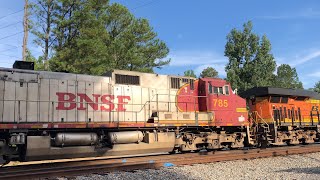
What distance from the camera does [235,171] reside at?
31.7 feet

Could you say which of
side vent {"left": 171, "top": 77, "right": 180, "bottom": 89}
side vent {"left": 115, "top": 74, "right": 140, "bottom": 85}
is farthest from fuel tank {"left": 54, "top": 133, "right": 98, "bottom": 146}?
side vent {"left": 171, "top": 77, "right": 180, "bottom": 89}

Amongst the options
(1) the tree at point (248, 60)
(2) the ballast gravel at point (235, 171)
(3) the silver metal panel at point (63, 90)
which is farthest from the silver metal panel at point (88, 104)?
(1) the tree at point (248, 60)

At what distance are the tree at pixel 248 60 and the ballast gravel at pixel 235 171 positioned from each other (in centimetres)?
2808

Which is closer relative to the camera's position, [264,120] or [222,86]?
[222,86]

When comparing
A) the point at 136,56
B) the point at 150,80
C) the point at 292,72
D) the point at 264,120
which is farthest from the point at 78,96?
the point at 292,72

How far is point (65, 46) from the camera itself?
23.5 metres

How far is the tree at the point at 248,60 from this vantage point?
1558 inches

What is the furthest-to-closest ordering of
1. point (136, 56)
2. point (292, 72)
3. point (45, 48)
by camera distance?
point (292, 72) < point (136, 56) < point (45, 48)

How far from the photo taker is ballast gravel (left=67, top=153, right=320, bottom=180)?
862cm

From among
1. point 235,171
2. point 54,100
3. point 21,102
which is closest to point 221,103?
point 235,171

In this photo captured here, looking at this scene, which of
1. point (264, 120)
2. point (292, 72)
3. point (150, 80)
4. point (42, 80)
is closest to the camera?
point (42, 80)

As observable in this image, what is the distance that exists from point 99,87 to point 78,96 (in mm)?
904

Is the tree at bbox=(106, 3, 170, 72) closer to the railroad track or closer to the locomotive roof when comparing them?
the locomotive roof

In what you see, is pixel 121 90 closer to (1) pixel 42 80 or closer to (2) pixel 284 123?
(1) pixel 42 80
